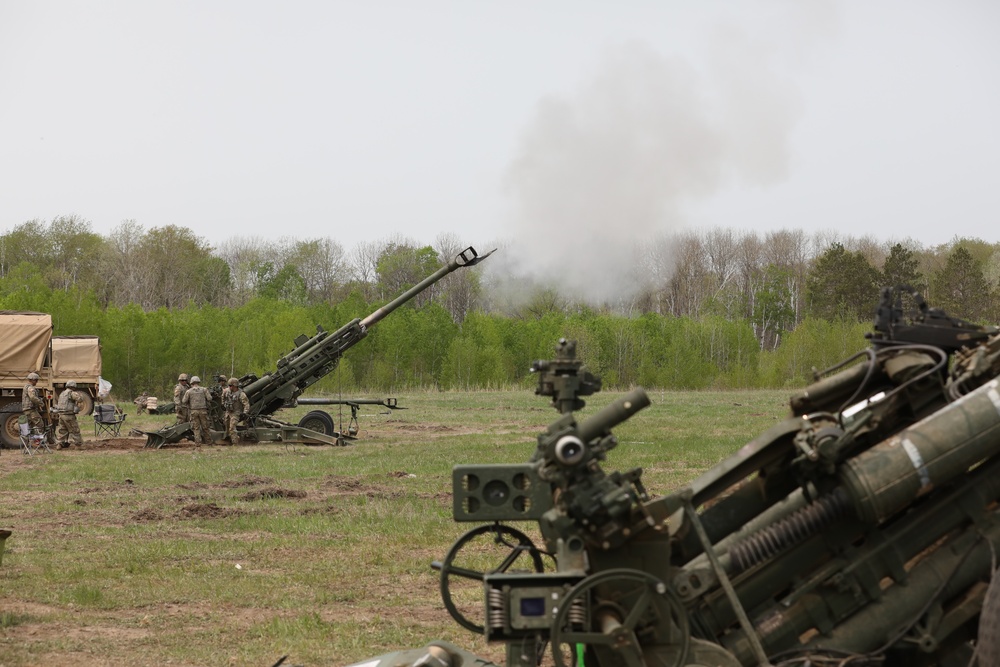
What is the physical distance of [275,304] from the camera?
2163 inches

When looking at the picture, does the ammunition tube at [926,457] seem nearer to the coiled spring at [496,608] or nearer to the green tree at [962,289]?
the coiled spring at [496,608]

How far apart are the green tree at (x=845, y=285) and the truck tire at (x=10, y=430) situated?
108 ft

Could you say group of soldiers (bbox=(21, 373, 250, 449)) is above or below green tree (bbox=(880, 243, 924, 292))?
below

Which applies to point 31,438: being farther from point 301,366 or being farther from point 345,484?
point 345,484

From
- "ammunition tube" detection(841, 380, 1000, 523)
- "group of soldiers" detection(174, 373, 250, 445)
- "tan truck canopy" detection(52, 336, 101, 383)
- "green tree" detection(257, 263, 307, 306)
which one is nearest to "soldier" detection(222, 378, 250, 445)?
"group of soldiers" detection(174, 373, 250, 445)

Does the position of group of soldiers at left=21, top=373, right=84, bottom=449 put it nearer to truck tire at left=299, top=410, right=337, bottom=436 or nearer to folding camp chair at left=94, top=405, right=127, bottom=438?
folding camp chair at left=94, top=405, right=127, bottom=438

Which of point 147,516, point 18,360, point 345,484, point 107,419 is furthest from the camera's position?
point 107,419

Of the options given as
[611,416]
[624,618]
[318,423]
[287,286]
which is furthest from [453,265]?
[287,286]

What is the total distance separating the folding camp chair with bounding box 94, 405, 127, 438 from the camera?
26875 mm

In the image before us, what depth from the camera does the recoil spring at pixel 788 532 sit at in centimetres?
590

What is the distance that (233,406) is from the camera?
958 inches

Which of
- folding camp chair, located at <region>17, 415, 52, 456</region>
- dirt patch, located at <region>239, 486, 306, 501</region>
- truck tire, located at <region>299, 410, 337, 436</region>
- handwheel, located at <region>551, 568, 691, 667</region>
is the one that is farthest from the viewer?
truck tire, located at <region>299, 410, 337, 436</region>

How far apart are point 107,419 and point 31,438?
3702mm

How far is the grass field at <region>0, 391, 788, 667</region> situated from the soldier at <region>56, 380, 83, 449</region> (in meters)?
0.55
